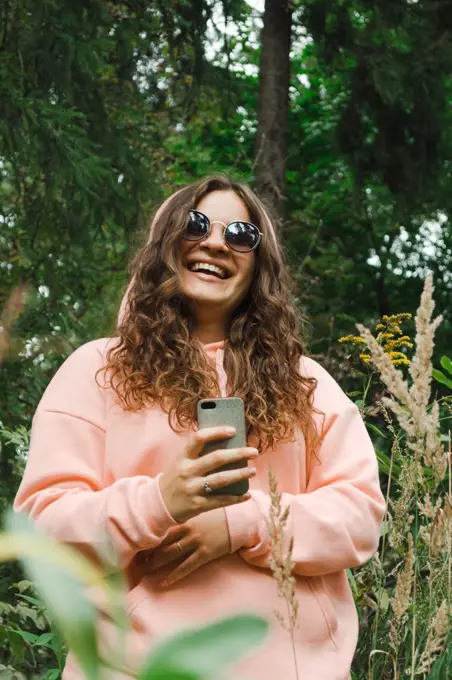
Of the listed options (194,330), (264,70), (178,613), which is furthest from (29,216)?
(178,613)

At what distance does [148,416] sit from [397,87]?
6.56 m

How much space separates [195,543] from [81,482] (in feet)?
0.81

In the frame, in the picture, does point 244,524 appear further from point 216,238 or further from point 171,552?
point 216,238

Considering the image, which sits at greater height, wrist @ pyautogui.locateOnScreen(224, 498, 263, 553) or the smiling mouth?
the smiling mouth

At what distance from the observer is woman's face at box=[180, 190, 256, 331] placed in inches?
79.5

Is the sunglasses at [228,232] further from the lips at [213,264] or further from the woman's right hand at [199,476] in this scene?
the woman's right hand at [199,476]

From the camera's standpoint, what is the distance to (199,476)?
150cm

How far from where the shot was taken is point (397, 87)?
7848 mm

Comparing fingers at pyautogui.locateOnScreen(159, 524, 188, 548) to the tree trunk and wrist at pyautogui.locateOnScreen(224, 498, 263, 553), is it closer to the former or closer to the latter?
wrist at pyautogui.locateOnScreen(224, 498, 263, 553)

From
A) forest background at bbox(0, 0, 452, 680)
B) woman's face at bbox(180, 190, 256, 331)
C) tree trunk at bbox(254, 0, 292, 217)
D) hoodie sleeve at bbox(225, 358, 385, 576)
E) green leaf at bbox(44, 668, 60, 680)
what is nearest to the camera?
hoodie sleeve at bbox(225, 358, 385, 576)

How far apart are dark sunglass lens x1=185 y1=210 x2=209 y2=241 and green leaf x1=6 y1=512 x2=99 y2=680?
1789 millimetres

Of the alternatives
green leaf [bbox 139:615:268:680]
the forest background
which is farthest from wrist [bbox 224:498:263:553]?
the forest background

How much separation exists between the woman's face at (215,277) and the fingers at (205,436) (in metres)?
0.56

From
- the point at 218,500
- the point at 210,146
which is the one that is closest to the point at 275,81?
the point at 210,146
